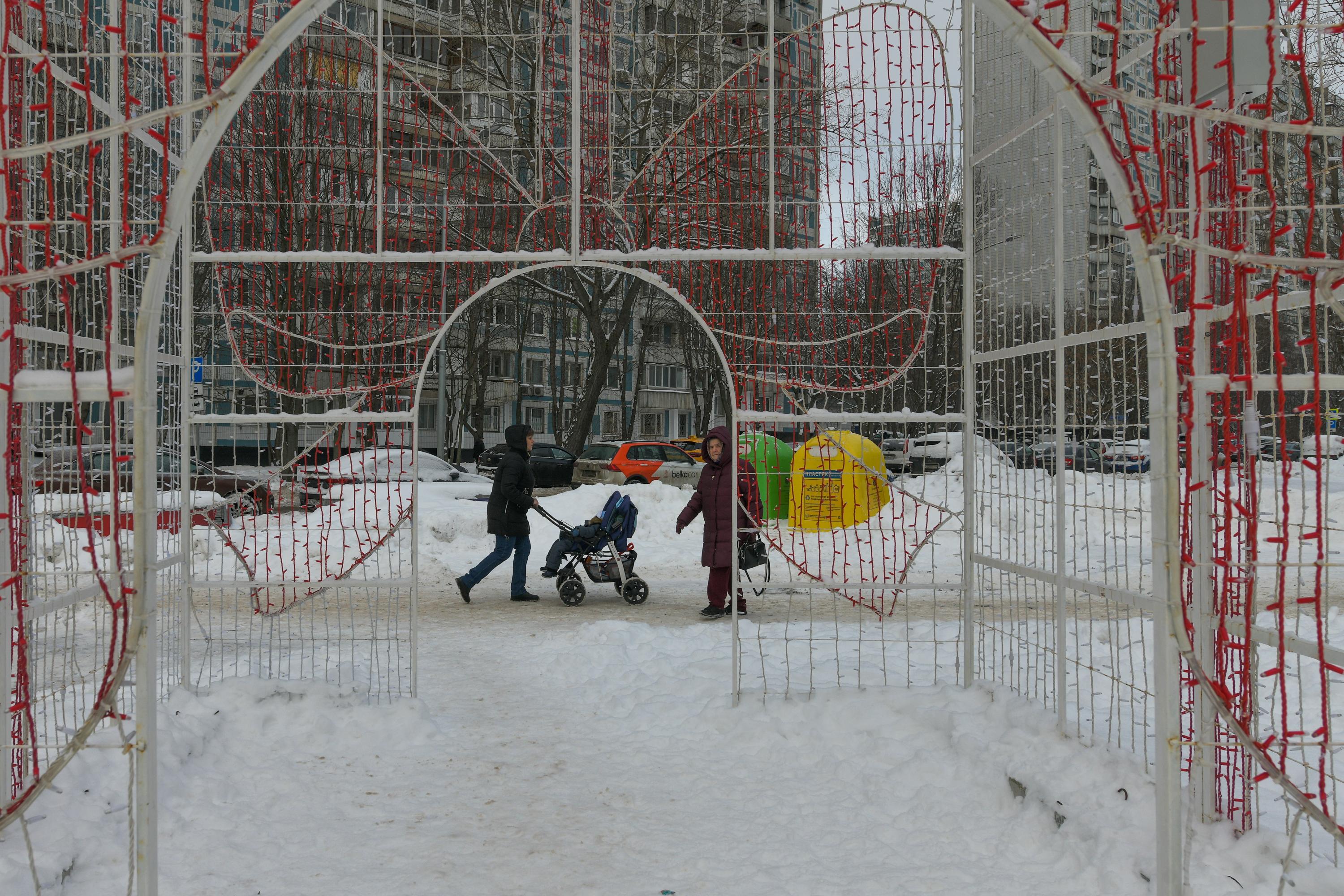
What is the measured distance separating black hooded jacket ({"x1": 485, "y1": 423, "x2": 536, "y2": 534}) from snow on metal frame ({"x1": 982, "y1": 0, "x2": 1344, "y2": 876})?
23.8ft

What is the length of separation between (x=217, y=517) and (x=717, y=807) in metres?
4.96

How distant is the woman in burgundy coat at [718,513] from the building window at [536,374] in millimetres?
38747

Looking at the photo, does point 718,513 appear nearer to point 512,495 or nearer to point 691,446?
point 512,495

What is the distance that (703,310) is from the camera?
7.15 m

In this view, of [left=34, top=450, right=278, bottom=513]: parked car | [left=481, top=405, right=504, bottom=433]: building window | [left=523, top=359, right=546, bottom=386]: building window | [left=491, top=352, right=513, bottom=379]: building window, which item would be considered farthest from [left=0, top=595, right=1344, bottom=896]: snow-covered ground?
[left=481, top=405, right=504, bottom=433]: building window

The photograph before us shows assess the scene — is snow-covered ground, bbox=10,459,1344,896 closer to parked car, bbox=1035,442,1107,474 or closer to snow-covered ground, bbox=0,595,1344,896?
snow-covered ground, bbox=0,595,1344,896

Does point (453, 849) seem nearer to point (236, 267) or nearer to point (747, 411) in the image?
point (747, 411)

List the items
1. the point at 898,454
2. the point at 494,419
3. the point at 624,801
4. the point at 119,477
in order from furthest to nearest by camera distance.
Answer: the point at 494,419 → the point at 898,454 → the point at 119,477 → the point at 624,801

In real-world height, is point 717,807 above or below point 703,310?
below

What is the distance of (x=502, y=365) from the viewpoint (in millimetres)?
49719

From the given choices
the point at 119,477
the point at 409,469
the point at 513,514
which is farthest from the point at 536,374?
the point at 119,477

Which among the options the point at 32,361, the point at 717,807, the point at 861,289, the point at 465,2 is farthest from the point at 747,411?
the point at 465,2

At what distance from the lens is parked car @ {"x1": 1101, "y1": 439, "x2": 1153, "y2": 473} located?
15.9 ft

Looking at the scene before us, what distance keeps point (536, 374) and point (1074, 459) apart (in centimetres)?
4522
